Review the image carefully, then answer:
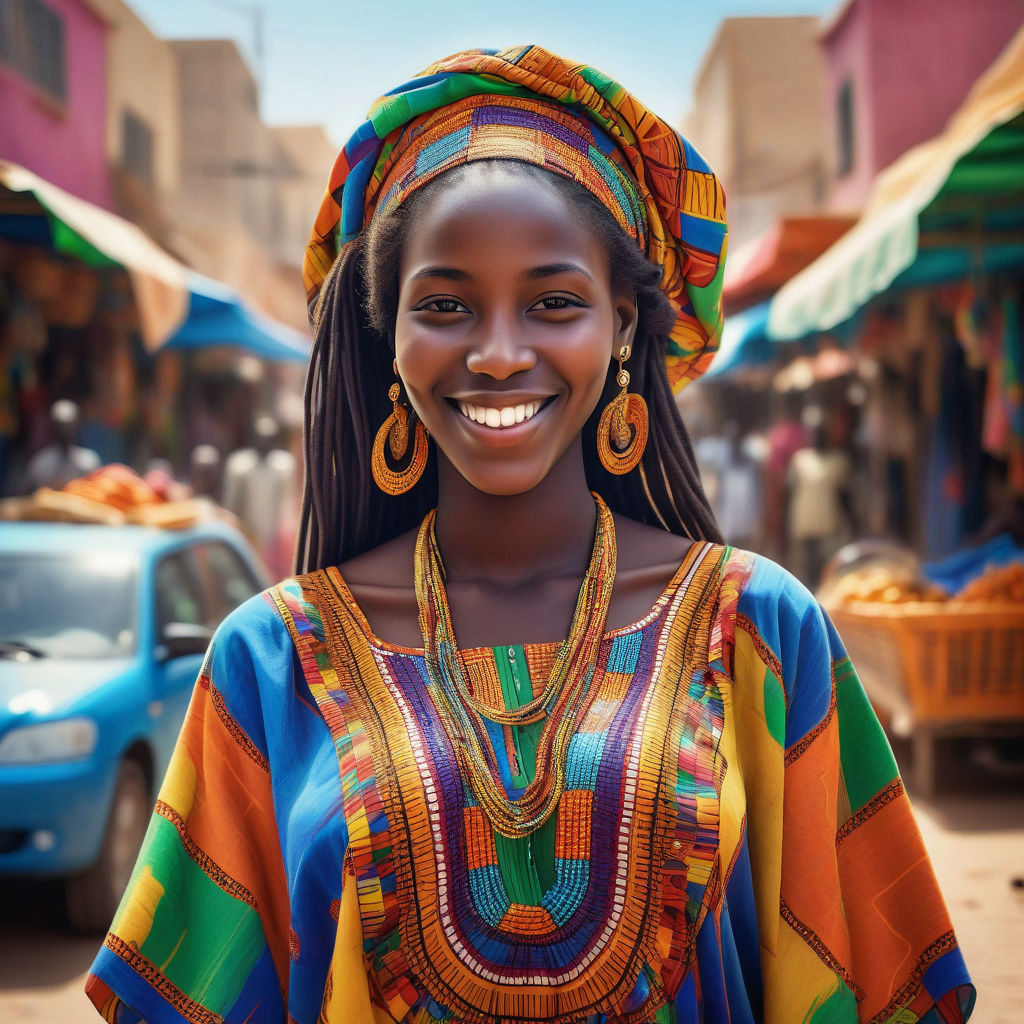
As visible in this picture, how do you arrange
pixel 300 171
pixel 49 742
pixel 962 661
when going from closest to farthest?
pixel 49 742 < pixel 962 661 < pixel 300 171

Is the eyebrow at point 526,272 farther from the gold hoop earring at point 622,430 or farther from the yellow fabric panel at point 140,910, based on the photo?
the yellow fabric panel at point 140,910

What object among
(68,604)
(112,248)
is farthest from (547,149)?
(112,248)

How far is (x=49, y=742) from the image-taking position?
13.9ft

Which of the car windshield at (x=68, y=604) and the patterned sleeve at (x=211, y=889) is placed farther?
the car windshield at (x=68, y=604)

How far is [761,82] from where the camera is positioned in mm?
24281

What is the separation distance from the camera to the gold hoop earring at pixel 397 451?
72.4 inches

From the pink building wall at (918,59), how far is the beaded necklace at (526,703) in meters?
16.9

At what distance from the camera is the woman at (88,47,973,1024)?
1.52m

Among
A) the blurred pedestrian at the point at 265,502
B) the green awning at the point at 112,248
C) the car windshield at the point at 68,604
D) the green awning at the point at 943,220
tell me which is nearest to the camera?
the car windshield at the point at 68,604

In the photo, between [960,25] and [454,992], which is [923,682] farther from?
[960,25]

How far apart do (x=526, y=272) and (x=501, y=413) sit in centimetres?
19

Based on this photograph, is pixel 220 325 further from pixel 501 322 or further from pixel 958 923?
pixel 501 322

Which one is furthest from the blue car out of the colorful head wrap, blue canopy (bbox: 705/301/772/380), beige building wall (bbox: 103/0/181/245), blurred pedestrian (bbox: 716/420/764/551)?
beige building wall (bbox: 103/0/181/245)

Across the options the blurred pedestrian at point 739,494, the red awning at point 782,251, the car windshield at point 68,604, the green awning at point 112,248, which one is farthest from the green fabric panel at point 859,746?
the blurred pedestrian at point 739,494
